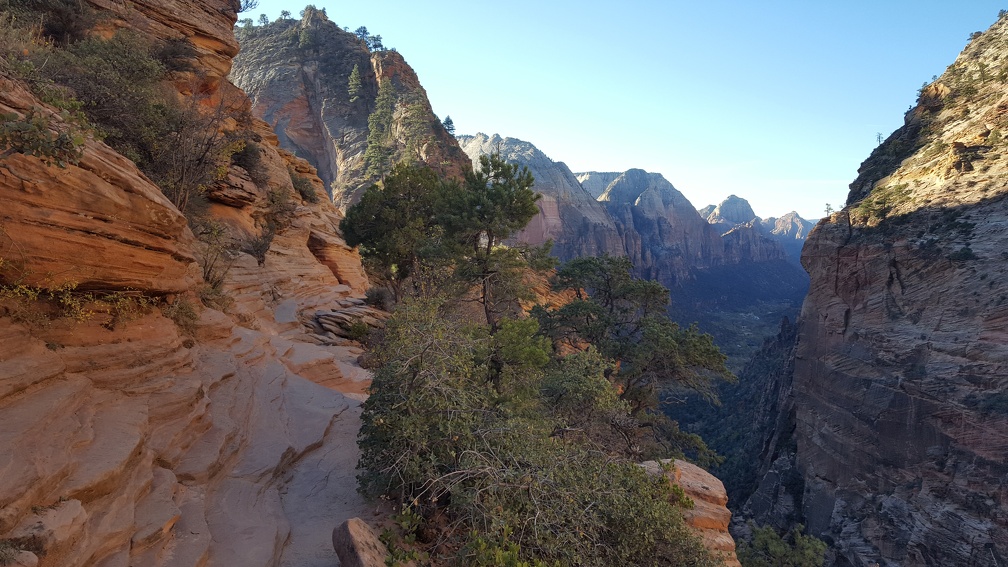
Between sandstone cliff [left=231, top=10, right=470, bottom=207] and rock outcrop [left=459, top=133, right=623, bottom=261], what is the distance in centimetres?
4262

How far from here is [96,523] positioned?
14.0 feet

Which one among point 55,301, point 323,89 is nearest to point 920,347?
point 55,301

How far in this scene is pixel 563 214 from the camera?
11244 cm

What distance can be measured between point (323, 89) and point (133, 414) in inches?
2814

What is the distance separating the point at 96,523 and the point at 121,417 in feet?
5.83

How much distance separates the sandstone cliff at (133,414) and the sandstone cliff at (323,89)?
50.7m

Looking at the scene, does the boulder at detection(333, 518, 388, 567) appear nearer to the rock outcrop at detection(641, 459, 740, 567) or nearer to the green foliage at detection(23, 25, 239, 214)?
the rock outcrop at detection(641, 459, 740, 567)

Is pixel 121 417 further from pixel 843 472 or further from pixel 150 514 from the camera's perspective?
pixel 843 472

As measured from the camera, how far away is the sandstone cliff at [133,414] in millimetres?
4281

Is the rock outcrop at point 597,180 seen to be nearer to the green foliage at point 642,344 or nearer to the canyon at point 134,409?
the green foliage at point 642,344

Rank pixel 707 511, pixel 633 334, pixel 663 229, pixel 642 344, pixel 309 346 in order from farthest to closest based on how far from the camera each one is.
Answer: pixel 663 229
pixel 633 334
pixel 642 344
pixel 309 346
pixel 707 511

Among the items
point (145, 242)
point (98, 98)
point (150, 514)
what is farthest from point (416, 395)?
point (98, 98)

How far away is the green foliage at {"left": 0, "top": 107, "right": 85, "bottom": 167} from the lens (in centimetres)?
476

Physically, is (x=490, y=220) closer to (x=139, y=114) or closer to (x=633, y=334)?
(x=633, y=334)
